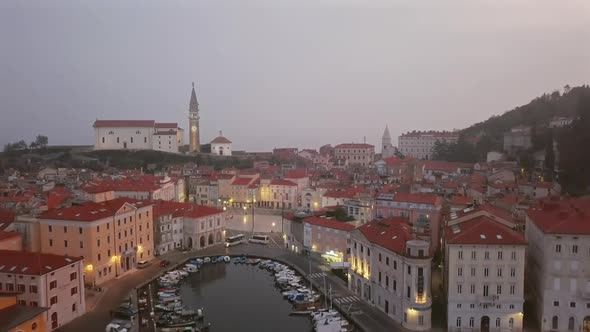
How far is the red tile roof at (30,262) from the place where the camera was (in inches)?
768

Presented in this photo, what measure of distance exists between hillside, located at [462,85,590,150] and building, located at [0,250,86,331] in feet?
187

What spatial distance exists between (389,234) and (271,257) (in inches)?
446

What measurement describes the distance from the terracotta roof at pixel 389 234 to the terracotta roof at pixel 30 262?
13711 mm

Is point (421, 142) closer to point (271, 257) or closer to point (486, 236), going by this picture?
point (271, 257)

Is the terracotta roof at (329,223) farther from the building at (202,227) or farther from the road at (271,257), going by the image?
the building at (202,227)

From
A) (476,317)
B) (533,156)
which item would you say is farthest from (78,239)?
(533,156)

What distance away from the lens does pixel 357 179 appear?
53.0 m

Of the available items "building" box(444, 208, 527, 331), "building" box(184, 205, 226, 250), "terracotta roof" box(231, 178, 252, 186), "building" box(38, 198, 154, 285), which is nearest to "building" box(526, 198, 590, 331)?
"building" box(444, 208, 527, 331)

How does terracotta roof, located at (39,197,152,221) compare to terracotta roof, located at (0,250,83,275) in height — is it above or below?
above

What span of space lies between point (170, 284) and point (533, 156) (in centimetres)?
4175

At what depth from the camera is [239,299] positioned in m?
25.0

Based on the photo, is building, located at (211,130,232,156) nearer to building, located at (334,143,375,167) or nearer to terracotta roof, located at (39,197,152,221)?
building, located at (334,143,375,167)

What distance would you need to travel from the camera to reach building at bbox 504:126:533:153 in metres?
A: 57.4

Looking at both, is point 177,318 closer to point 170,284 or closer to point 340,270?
point 170,284
